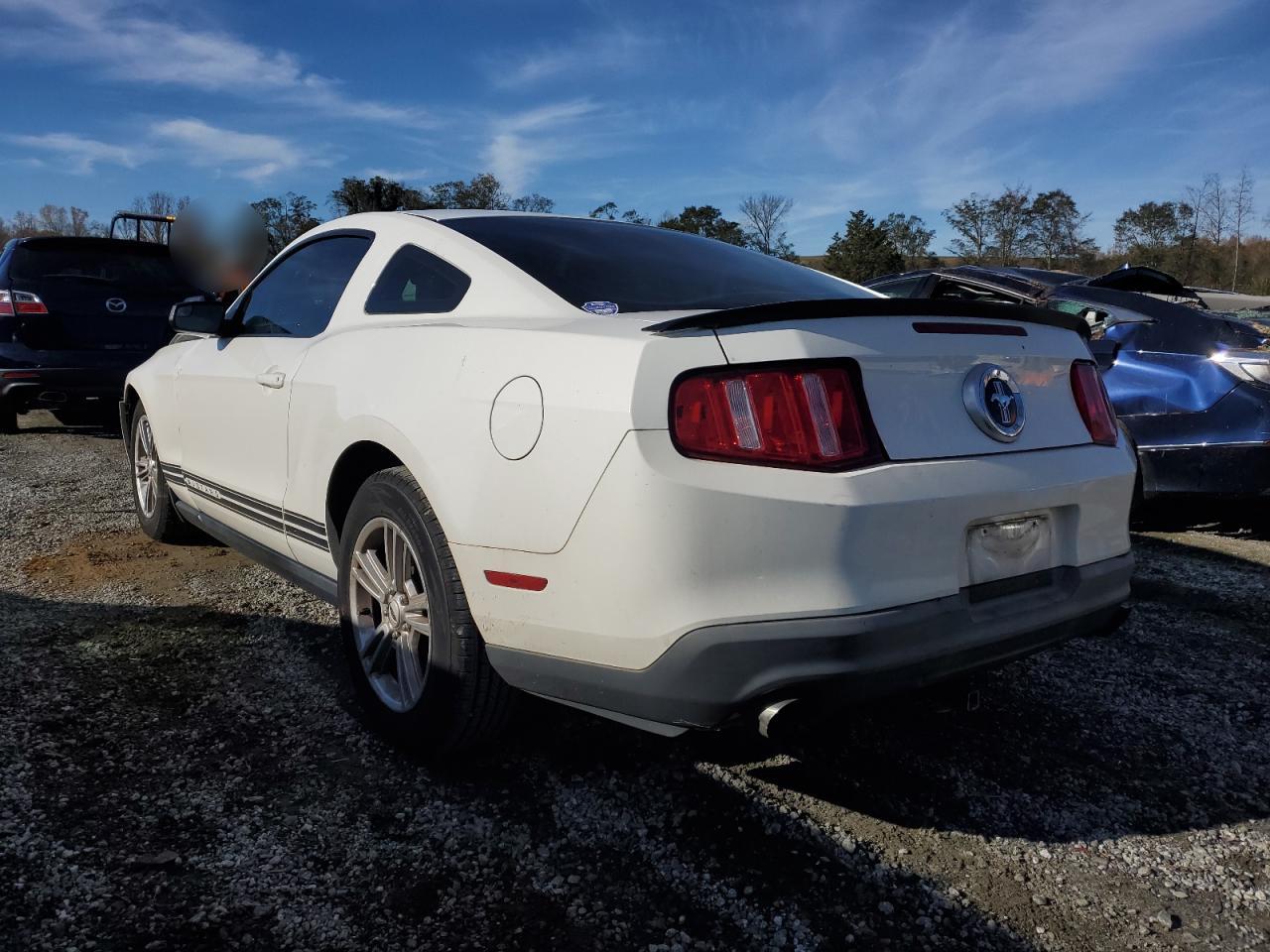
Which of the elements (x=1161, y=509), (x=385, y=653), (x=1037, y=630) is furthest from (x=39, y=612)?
(x=1161, y=509)

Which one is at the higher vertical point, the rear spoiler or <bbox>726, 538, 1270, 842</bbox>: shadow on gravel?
the rear spoiler

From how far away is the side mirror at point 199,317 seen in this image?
378 centimetres

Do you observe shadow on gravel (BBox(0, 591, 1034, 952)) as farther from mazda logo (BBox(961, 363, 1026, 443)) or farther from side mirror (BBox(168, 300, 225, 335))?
side mirror (BBox(168, 300, 225, 335))

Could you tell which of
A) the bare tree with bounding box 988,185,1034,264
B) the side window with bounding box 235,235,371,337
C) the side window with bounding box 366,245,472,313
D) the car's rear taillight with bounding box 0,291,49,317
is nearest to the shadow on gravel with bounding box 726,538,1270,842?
the side window with bounding box 366,245,472,313

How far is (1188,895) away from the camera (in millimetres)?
2021

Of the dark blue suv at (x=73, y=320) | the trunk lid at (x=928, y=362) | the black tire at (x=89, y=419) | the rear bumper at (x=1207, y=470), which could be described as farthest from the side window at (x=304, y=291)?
the black tire at (x=89, y=419)

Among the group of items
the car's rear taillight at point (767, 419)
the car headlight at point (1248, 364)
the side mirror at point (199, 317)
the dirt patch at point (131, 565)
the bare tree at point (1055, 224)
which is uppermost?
the bare tree at point (1055, 224)

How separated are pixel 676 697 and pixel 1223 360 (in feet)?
13.2

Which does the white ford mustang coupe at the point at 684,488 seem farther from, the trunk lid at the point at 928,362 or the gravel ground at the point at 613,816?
the gravel ground at the point at 613,816

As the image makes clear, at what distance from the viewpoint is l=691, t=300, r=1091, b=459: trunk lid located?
1.95 m

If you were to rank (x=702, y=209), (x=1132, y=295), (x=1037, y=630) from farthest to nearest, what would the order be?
(x=702, y=209) < (x=1132, y=295) < (x=1037, y=630)

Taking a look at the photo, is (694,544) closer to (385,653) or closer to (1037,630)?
(1037,630)

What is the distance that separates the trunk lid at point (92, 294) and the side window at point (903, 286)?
5.74 meters

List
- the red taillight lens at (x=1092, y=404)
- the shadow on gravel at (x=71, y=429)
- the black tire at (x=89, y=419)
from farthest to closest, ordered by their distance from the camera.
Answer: the black tire at (x=89, y=419) < the shadow on gravel at (x=71, y=429) < the red taillight lens at (x=1092, y=404)
